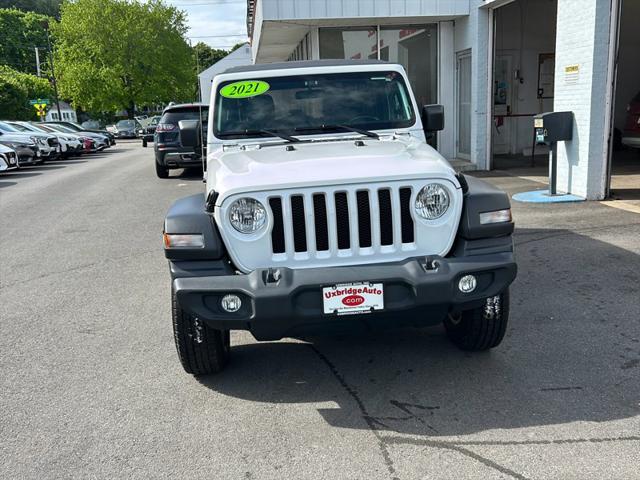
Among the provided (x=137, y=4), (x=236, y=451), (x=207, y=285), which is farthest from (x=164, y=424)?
(x=137, y=4)

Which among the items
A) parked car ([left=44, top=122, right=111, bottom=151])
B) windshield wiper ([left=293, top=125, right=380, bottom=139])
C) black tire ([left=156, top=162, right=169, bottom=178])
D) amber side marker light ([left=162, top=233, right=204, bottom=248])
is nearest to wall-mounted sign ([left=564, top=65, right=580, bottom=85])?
windshield wiper ([left=293, top=125, right=380, bottom=139])

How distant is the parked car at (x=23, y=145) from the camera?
67.5 feet

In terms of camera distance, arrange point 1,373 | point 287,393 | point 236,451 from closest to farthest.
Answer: point 236,451
point 287,393
point 1,373

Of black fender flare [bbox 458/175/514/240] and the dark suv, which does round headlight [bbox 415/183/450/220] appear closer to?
black fender flare [bbox 458/175/514/240]

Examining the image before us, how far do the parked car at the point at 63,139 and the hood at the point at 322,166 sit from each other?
21.8 m

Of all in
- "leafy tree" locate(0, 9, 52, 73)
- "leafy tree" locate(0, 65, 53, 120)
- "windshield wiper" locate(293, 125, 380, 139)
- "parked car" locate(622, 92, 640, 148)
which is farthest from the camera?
"leafy tree" locate(0, 9, 52, 73)

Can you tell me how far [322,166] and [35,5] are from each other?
112 metres

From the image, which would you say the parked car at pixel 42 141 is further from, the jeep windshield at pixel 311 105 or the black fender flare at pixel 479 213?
the black fender flare at pixel 479 213

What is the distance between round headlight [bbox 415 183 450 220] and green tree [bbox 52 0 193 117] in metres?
53.6

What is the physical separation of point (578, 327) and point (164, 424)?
3.00m

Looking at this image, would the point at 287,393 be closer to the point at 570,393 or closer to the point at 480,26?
the point at 570,393

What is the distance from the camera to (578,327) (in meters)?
4.67

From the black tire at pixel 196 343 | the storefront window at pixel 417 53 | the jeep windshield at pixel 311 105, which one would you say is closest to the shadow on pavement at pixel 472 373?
the black tire at pixel 196 343

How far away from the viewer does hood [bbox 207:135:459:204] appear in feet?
11.6
